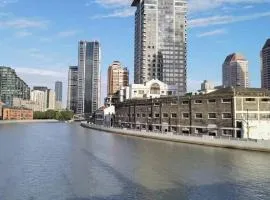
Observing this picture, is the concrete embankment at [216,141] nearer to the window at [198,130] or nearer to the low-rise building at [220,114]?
the low-rise building at [220,114]

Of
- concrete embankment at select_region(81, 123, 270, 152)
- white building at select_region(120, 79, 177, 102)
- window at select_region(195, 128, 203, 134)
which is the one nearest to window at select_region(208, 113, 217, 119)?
window at select_region(195, 128, 203, 134)

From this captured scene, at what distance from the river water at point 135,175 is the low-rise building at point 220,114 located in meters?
16.1

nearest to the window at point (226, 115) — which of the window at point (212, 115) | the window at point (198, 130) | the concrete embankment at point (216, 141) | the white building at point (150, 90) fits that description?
the window at point (212, 115)

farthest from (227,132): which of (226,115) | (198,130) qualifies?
(198,130)

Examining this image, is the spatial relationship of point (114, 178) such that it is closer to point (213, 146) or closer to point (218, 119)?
point (213, 146)

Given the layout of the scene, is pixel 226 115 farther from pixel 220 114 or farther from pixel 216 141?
pixel 216 141

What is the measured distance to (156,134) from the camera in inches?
4080

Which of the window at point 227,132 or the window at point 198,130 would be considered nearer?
the window at point 227,132

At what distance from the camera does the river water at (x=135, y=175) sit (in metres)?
37.2

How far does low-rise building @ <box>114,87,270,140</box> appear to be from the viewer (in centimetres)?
8294

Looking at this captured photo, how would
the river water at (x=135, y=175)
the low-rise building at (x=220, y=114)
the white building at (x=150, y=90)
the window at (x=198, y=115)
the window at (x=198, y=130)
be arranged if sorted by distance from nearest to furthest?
the river water at (x=135, y=175)
the low-rise building at (x=220, y=114)
the window at (x=198, y=130)
the window at (x=198, y=115)
the white building at (x=150, y=90)

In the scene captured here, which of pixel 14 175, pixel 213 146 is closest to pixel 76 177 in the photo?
pixel 14 175

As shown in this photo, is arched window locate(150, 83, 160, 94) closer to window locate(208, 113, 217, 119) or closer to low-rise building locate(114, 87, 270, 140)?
low-rise building locate(114, 87, 270, 140)

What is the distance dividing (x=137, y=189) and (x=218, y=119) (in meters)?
53.9
